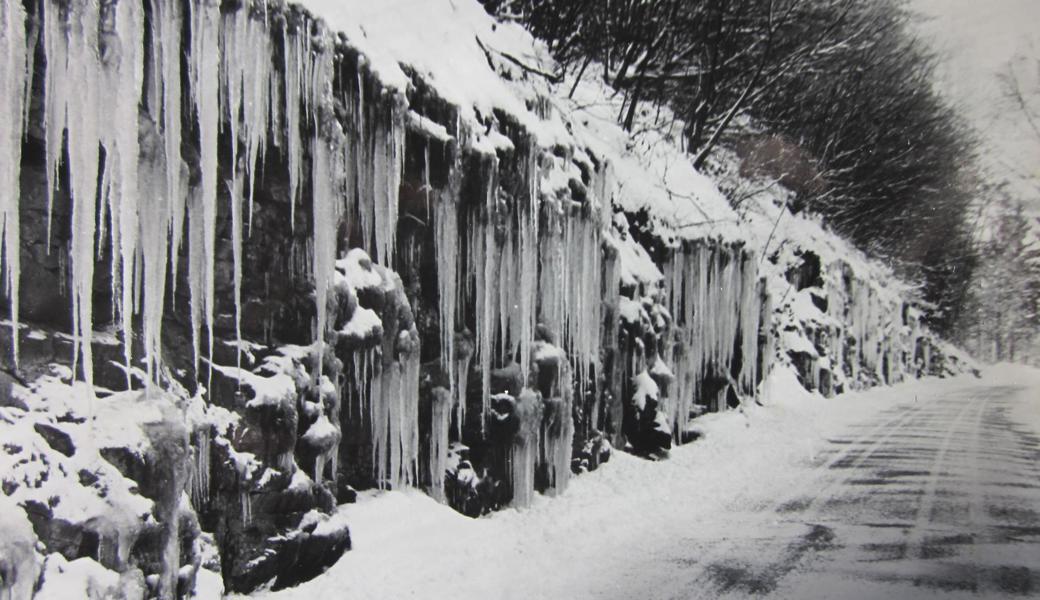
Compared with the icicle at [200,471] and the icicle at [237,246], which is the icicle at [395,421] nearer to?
the icicle at [237,246]

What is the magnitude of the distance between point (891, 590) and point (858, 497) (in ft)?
9.57

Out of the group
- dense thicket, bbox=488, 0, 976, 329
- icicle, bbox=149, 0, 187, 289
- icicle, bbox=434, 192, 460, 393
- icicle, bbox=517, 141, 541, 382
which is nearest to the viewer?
icicle, bbox=149, 0, 187, 289

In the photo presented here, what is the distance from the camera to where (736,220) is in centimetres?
1379

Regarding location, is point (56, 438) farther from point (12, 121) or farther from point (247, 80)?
point (247, 80)

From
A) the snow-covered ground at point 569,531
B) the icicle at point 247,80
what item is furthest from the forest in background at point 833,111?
the icicle at point 247,80

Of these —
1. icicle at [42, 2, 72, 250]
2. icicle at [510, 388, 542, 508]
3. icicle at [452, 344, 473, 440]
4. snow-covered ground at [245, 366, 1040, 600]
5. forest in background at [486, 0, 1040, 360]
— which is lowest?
snow-covered ground at [245, 366, 1040, 600]

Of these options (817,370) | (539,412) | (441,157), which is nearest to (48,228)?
(441,157)

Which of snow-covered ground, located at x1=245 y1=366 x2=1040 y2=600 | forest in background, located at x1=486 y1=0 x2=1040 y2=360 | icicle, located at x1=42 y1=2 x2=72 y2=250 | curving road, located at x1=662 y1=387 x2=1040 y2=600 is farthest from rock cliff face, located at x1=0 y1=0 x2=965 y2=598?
forest in background, located at x1=486 y1=0 x2=1040 y2=360

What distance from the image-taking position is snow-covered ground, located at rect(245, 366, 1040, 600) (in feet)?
14.7

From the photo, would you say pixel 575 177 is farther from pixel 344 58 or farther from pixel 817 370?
pixel 817 370

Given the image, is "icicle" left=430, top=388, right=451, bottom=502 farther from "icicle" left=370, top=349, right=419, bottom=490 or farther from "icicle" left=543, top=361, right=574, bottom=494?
"icicle" left=543, top=361, right=574, bottom=494

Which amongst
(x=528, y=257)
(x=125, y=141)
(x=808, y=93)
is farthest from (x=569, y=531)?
(x=808, y=93)

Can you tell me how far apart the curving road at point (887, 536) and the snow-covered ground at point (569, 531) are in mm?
289

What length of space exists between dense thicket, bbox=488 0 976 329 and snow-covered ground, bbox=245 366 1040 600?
6.70 metres
